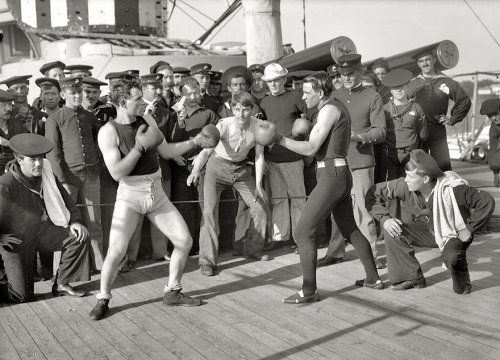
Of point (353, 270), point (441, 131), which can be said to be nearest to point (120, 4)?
point (441, 131)

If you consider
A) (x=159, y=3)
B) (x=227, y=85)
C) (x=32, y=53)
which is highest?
(x=159, y=3)

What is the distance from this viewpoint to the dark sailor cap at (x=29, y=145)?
5535 millimetres

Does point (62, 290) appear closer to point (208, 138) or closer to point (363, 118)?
point (208, 138)

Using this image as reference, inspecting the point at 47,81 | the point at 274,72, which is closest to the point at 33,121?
the point at 47,81

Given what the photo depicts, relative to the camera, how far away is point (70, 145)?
21.1ft

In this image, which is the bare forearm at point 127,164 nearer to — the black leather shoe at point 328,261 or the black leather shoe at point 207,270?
the black leather shoe at point 207,270

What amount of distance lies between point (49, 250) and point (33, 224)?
276 millimetres

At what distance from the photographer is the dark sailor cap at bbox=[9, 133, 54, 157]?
5.54 m

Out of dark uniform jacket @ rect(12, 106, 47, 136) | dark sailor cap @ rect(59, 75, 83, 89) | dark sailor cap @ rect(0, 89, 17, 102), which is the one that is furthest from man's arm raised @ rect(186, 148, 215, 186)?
dark sailor cap @ rect(0, 89, 17, 102)

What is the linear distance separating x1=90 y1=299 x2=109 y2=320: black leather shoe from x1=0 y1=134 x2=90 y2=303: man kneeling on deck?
0.63 meters

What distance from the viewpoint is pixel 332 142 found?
17.8 ft

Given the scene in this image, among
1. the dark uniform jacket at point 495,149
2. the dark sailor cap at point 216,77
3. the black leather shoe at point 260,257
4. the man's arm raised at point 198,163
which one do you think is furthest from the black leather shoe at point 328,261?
the dark uniform jacket at point 495,149

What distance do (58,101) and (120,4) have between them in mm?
9216

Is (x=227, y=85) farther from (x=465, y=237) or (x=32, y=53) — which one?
(x=32, y=53)
